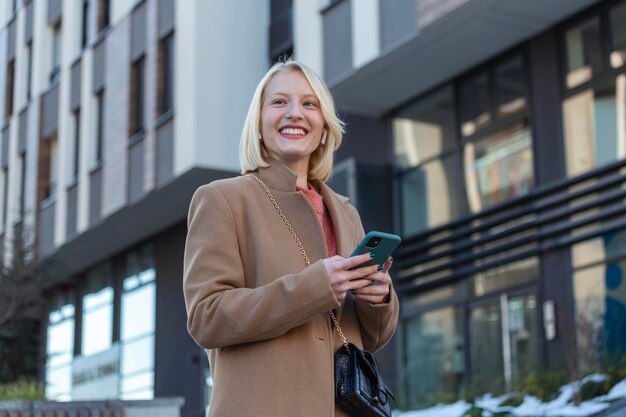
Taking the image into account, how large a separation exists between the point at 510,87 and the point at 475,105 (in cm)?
81

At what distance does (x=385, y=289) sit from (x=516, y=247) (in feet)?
41.1

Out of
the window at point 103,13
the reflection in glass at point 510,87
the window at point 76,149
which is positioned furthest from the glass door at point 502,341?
the window at point 103,13

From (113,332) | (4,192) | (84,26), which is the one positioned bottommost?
(113,332)

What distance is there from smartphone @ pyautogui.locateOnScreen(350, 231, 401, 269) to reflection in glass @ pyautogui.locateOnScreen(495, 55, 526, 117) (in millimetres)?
13057

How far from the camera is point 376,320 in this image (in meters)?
3.12

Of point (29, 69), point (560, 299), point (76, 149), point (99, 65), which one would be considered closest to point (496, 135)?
point (560, 299)

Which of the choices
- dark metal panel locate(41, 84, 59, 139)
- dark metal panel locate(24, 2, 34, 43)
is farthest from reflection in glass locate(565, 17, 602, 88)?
dark metal panel locate(24, 2, 34, 43)

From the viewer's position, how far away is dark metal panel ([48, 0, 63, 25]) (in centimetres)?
2795

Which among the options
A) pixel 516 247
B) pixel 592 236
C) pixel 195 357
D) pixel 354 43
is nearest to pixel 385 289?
pixel 592 236

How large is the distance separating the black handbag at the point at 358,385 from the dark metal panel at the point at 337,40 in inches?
540

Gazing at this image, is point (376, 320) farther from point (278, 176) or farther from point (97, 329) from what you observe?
point (97, 329)

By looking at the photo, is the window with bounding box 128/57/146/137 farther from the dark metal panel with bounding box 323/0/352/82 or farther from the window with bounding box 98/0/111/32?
the dark metal panel with bounding box 323/0/352/82

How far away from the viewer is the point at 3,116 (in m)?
31.5

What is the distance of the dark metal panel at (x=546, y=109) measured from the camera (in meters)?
14.9
